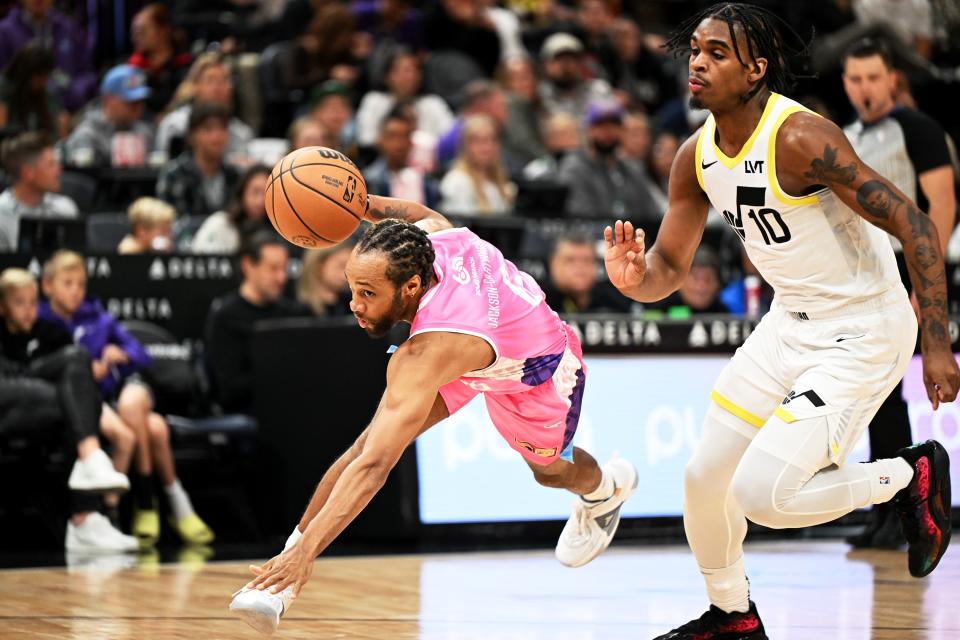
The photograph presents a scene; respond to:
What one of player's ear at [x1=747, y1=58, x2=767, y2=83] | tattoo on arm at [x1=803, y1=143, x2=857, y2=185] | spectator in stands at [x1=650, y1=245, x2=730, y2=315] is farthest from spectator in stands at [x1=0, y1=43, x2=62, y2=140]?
tattoo on arm at [x1=803, y1=143, x2=857, y2=185]

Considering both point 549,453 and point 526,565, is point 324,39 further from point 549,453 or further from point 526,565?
point 549,453

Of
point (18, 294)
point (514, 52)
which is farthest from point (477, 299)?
point (514, 52)

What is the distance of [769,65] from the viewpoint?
484cm

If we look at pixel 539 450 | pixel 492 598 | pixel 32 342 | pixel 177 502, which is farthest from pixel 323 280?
pixel 539 450

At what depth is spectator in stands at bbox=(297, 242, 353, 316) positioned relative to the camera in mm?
9188

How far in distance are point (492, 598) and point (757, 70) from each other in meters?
2.65

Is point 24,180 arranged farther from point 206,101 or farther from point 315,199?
point 315,199

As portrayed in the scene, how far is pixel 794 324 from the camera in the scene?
480 cm

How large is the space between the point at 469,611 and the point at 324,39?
7950 millimetres

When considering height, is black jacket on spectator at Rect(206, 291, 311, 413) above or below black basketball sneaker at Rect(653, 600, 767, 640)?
below

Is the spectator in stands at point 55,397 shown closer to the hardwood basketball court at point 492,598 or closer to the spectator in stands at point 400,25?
the hardwood basketball court at point 492,598

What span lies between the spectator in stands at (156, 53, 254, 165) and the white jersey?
22.7 ft

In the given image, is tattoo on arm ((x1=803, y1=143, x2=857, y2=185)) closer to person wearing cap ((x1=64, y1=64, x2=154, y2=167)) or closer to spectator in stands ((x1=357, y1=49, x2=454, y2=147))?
person wearing cap ((x1=64, y1=64, x2=154, y2=167))

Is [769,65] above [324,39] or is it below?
above
